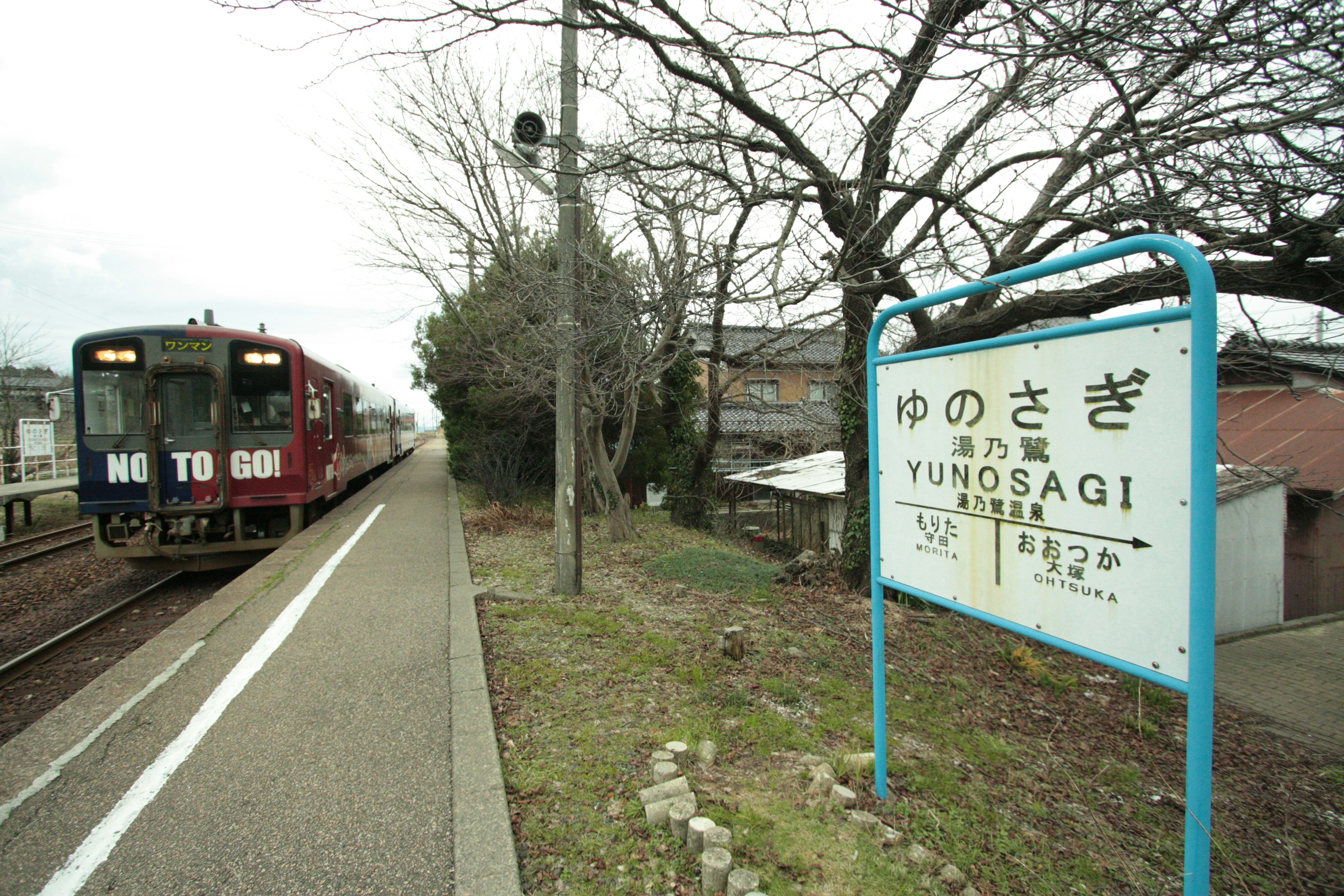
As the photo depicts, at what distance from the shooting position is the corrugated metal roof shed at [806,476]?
43.4ft

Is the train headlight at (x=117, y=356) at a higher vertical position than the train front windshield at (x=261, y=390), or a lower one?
higher

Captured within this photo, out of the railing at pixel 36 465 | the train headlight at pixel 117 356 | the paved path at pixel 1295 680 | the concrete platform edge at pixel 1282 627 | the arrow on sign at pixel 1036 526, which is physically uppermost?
the train headlight at pixel 117 356

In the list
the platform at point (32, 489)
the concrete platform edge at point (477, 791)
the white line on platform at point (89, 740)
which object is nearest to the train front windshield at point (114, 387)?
the platform at point (32, 489)

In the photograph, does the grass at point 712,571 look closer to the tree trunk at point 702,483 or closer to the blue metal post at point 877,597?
the blue metal post at point 877,597

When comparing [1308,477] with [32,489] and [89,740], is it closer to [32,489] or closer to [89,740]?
[89,740]

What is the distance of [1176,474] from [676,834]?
2213 mm

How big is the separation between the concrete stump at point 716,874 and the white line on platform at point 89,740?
9.91 ft

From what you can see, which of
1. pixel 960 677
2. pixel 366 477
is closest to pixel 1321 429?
pixel 960 677

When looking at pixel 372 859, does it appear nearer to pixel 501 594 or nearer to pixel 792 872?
pixel 792 872

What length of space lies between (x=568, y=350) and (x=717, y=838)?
4.58 meters

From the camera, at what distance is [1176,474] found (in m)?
1.86

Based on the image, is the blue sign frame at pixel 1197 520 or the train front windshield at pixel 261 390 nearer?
the blue sign frame at pixel 1197 520

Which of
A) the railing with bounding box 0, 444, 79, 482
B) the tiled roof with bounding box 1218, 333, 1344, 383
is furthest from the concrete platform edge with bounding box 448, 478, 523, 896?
the railing with bounding box 0, 444, 79, 482

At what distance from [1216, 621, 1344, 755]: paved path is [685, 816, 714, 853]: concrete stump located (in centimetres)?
603
